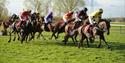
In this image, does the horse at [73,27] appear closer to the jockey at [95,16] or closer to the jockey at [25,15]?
the jockey at [95,16]

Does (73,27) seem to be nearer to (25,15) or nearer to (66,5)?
(25,15)

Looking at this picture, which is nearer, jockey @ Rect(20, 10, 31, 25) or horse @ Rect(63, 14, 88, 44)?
horse @ Rect(63, 14, 88, 44)

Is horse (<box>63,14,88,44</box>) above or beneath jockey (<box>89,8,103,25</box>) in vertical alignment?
beneath

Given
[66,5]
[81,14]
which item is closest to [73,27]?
[81,14]

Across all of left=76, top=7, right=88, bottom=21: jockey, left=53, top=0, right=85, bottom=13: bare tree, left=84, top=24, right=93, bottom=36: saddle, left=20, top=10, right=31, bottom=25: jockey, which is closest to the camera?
left=84, top=24, right=93, bottom=36: saddle

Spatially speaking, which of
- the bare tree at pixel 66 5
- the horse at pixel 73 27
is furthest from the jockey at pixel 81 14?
the bare tree at pixel 66 5

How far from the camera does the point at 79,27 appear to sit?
74.4 ft

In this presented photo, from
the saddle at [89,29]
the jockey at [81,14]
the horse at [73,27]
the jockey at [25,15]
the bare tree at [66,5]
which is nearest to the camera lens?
the saddle at [89,29]

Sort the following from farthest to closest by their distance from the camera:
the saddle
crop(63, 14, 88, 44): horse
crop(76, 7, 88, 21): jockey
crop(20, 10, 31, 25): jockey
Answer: crop(20, 10, 31, 25): jockey, crop(63, 14, 88, 44): horse, crop(76, 7, 88, 21): jockey, the saddle

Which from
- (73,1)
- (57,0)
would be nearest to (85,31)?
(73,1)

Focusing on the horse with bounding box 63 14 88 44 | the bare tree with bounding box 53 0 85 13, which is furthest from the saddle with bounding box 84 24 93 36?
the bare tree with bounding box 53 0 85 13

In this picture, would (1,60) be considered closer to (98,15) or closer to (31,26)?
(98,15)

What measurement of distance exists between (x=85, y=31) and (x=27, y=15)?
5794mm

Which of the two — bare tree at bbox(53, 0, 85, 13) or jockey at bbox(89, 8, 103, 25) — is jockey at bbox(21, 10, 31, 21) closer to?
jockey at bbox(89, 8, 103, 25)
